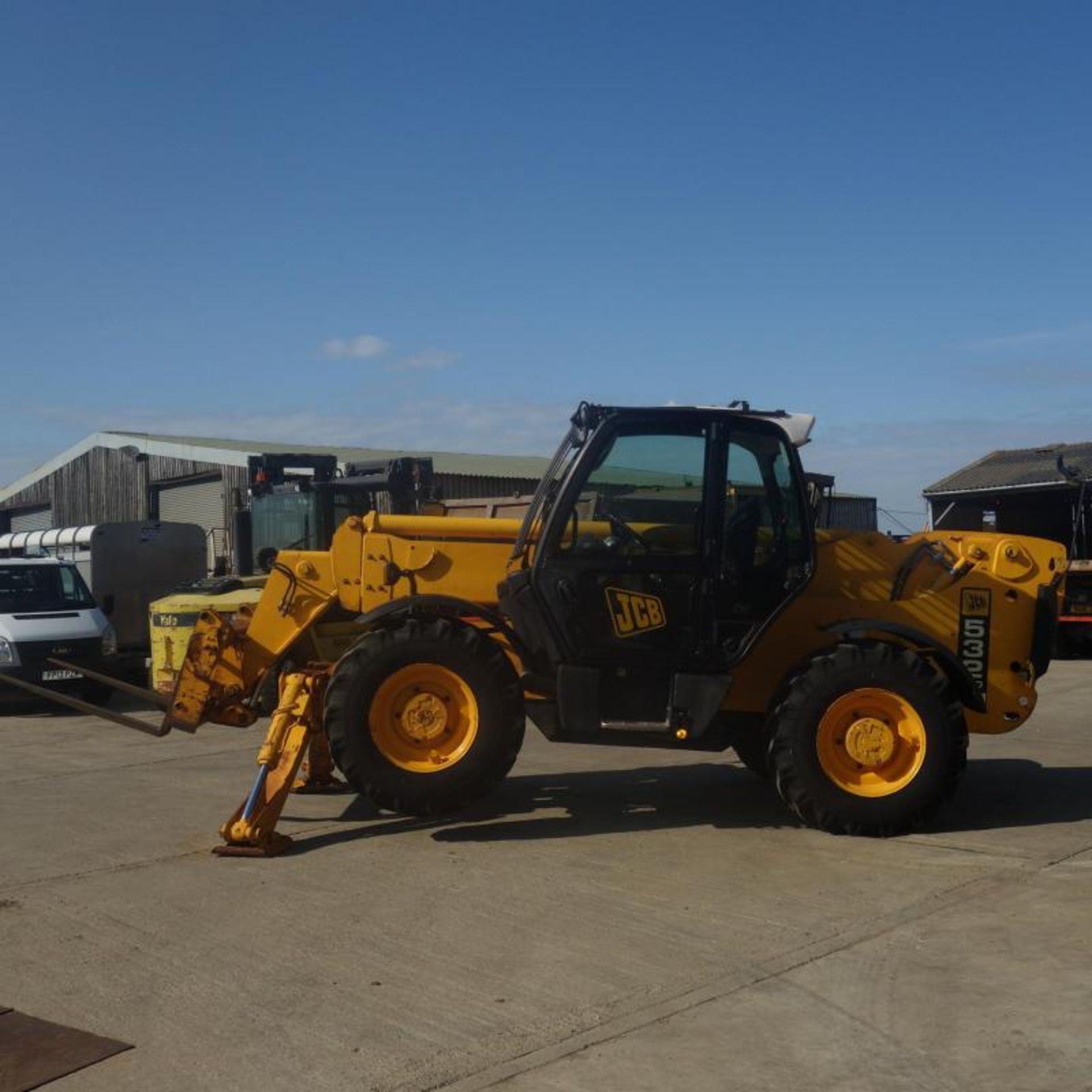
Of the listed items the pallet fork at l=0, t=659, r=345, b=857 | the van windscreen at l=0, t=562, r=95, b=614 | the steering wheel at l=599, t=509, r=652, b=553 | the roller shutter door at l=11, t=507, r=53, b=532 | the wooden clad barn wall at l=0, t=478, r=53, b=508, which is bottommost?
the pallet fork at l=0, t=659, r=345, b=857

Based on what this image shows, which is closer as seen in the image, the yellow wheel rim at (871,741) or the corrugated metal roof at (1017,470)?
the yellow wheel rim at (871,741)

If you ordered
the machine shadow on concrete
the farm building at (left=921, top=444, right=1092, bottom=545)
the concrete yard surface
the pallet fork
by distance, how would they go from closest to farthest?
1. the concrete yard surface
2. the pallet fork
3. the machine shadow on concrete
4. the farm building at (left=921, top=444, right=1092, bottom=545)

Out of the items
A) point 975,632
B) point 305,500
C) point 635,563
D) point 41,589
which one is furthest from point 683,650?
point 41,589

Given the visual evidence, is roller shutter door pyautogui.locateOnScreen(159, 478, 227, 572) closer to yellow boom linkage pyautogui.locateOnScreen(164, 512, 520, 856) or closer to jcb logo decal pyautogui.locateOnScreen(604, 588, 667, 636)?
yellow boom linkage pyautogui.locateOnScreen(164, 512, 520, 856)

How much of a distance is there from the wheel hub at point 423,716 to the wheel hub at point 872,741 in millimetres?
2306

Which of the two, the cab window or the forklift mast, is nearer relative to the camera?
the cab window

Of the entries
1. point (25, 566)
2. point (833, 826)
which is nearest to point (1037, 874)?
point (833, 826)

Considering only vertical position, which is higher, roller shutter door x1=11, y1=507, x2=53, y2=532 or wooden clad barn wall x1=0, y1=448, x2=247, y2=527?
wooden clad barn wall x1=0, y1=448, x2=247, y2=527

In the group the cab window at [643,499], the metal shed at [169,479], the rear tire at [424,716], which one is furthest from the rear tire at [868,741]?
the metal shed at [169,479]

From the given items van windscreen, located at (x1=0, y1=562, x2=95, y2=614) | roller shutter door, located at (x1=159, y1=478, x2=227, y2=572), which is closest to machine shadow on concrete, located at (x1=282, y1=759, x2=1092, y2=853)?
van windscreen, located at (x1=0, y1=562, x2=95, y2=614)

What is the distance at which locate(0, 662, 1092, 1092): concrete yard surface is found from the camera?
13.5 ft

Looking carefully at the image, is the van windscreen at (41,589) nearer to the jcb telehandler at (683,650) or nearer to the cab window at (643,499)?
the jcb telehandler at (683,650)

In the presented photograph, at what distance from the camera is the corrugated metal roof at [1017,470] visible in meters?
19.8

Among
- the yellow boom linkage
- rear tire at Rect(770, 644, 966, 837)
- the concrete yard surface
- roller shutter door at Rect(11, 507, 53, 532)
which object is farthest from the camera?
roller shutter door at Rect(11, 507, 53, 532)
